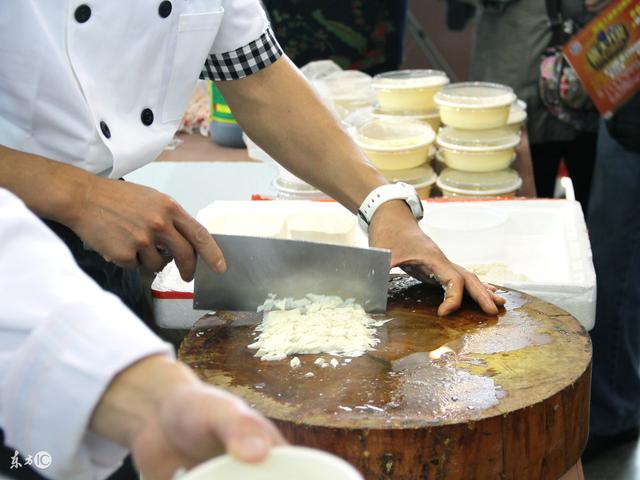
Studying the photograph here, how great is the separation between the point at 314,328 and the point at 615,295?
2.09 meters

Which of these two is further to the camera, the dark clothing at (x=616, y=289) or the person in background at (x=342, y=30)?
the person in background at (x=342, y=30)

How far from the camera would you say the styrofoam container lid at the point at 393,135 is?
2.64 meters

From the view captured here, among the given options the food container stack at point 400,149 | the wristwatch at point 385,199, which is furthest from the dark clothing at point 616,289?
the wristwatch at point 385,199

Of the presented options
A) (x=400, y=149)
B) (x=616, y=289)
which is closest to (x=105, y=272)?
(x=400, y=149)

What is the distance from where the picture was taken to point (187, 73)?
5.83 ft

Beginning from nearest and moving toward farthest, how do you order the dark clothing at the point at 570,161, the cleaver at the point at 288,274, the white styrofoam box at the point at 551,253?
the cleaver at the point at 288,274
the white styrofoam box at the point at 551,253
the dark clothing at the point at 570,161

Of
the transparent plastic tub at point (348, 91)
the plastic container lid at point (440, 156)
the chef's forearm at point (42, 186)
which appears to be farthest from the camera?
the transparent plastic tub at point (348, 91)

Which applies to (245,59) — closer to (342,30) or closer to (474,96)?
(474,96)

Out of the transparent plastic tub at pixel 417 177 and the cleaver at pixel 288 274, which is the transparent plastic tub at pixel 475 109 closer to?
the transparent plastic tub at pixel 417 177

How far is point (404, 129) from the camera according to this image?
2758 mm

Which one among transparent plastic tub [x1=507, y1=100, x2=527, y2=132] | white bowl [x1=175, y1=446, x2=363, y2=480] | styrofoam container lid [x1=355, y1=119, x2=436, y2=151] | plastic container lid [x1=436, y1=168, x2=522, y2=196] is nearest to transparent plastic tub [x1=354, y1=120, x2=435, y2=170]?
styrofoam container lid [x1=355, y1=119, x2=436, y2=151]

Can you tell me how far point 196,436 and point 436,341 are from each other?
0.83 metres

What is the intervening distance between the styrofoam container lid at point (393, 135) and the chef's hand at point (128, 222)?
4.21 ft

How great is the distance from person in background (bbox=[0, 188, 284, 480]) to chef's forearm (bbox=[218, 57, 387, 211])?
1.13 metres
